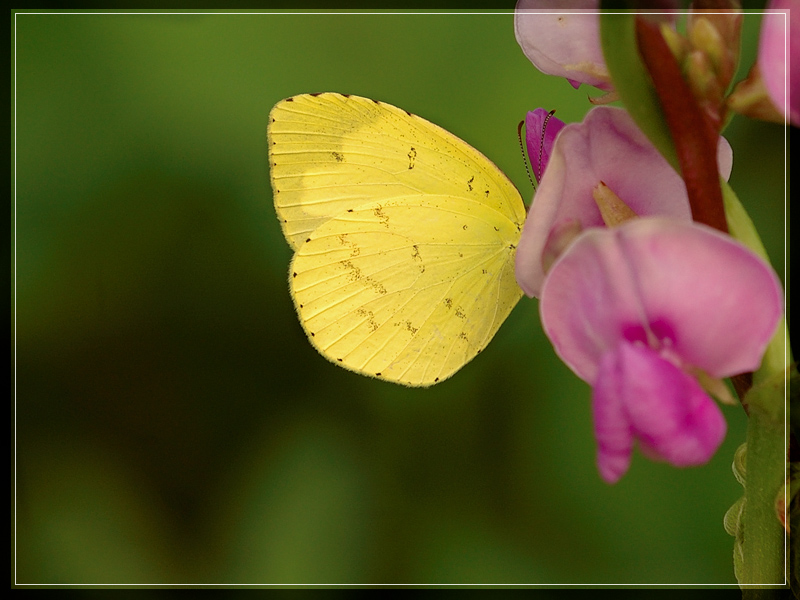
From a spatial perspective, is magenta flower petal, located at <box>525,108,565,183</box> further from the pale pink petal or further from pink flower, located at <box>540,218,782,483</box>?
pink flower, located at <box>540,218,782,483</box>

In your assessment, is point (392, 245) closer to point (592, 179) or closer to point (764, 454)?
point (592, 179)

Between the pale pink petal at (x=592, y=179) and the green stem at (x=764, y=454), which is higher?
→ the pale pink petal at (x=592, y=179)

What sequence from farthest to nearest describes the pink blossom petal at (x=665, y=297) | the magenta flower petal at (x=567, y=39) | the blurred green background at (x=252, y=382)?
1. the blurred green background at (x=252, y=382)
2. the magenta flower petal at (x=567, y=39)
3. the pink blossom petal at (x=665, y=297)

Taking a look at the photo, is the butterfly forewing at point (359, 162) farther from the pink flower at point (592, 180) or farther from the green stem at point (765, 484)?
the green stem at point (765, 484)

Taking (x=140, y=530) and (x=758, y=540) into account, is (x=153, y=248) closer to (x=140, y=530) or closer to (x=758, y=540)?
(x=140, y=530)

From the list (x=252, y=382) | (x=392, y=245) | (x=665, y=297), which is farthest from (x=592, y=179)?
(x=252, y=382)

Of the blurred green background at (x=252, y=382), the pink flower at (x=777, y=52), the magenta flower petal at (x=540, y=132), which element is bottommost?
the blurred green background at (x=252, y=382)

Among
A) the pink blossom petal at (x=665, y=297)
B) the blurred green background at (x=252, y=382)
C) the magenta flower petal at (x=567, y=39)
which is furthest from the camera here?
the blurred green background at (x=252, y=382)

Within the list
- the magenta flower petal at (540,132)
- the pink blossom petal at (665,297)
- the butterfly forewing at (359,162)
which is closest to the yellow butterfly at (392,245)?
the butterfly forewing at (359,162)

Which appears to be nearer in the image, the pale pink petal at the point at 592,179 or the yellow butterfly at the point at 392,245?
the pale pink petal at the point at 592,179
